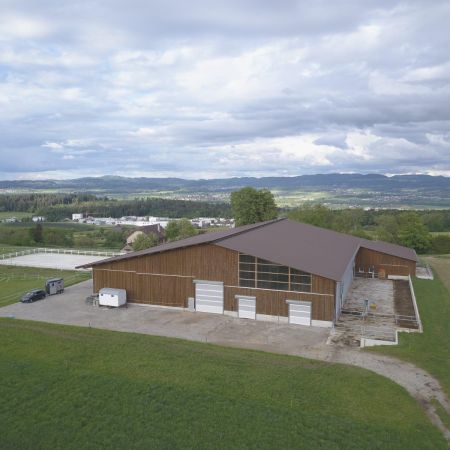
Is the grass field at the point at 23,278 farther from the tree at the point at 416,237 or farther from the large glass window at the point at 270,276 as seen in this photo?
the tree at the point at 416,237

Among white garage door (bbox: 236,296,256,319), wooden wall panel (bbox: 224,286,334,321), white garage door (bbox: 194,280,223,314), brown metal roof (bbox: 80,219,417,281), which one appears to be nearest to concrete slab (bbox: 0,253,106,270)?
brown metal roof (bbox: 80,219,417,281)

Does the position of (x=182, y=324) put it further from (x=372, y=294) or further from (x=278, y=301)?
(x=372, y=294)

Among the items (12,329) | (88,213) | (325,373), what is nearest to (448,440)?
(325,373)

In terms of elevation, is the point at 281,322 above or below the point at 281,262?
below

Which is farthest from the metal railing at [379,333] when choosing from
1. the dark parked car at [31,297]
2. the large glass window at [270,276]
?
the dark parked car at [31,297]

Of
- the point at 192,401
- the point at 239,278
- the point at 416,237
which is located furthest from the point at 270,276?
the point at 416,237

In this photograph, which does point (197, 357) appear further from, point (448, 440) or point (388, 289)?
point (388, 289)

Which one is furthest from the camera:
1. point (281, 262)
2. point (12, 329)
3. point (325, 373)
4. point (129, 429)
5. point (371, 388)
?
point (281, 262)
